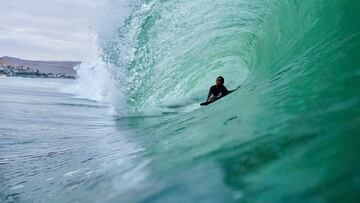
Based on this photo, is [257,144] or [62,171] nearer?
[257,144]

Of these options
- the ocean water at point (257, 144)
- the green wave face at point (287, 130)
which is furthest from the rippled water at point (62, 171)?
the green wave face at point (287, 130)

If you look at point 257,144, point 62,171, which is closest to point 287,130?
point 257,144

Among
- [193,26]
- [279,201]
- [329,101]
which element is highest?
[193,26]

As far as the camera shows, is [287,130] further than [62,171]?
No

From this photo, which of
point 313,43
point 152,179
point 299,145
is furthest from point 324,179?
point 313,43

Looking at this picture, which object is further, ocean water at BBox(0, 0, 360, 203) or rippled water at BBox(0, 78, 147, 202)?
rippled water at BBox(0, 78, 147, 202)

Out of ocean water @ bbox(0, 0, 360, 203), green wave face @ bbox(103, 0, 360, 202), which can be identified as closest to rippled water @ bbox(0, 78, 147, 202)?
ocean water @ bbox(0, 0, 360, 203)

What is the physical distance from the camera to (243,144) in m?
2.97

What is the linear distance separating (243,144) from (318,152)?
719 millimetres

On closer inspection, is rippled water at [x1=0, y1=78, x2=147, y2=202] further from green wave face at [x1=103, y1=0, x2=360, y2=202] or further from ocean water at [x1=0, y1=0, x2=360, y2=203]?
green wave face at [x1=103, y1=0, x2=360, y2=202]

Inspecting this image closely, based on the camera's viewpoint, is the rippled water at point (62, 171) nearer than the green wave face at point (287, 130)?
No

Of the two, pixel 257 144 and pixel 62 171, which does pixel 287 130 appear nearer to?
pixel 257 144

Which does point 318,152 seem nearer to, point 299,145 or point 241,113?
point 299,145

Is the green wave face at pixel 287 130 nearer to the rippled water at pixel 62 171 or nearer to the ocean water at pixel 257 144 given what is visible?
the ocean water at pixel 257 144
